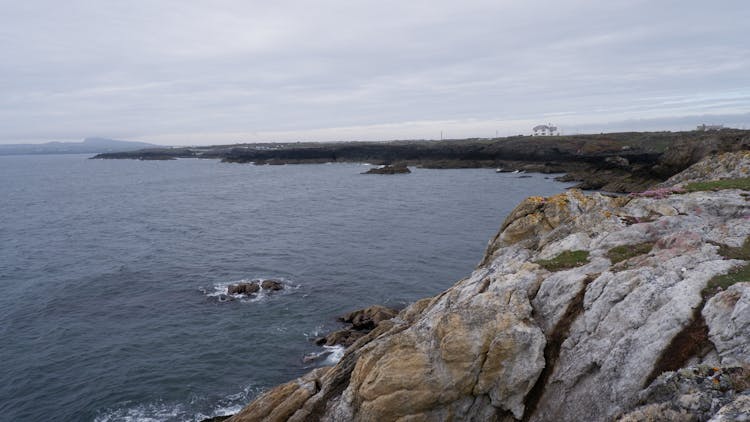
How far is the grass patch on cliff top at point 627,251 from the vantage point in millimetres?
15113

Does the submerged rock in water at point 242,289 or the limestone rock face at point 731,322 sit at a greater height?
the limestone rock face at point 731,322

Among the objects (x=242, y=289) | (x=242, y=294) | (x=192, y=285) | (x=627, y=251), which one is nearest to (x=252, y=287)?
(x=242, y=289)

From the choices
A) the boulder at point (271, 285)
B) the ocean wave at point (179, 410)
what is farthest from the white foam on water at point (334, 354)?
the boulder at point (271, 285)

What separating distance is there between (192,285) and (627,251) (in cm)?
3489

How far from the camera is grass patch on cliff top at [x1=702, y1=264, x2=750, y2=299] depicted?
11.5m

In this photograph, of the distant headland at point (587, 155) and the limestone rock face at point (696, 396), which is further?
the distant headland at point (587, 155)

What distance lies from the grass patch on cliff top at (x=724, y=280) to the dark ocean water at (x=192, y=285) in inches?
806

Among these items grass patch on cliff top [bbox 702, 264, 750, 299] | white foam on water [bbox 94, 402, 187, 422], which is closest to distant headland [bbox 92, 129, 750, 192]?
grass patch on cliff top [bbox 702, 264, 750, 299]

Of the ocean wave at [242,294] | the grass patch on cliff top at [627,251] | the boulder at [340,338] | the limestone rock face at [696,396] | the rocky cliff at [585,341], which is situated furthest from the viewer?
the ocean wave at [242,294]

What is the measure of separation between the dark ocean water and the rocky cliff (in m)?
10.5

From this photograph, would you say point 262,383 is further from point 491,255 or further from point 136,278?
point 136,278

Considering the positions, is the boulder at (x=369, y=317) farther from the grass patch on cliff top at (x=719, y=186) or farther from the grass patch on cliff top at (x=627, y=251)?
the grass patch on cliff top at (x=719, y=186)

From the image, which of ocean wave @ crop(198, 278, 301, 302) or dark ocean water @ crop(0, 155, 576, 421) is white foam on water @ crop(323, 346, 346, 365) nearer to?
dark ocean water @ crop(0, 155, 576, 421)

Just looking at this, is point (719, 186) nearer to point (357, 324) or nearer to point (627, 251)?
point (627, 251)
